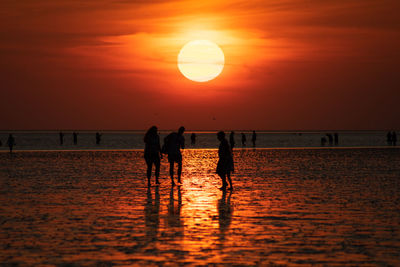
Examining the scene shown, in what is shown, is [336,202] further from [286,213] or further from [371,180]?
[371,180]

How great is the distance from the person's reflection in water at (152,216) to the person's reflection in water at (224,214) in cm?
113

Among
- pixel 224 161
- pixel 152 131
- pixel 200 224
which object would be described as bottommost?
pixel 200 224

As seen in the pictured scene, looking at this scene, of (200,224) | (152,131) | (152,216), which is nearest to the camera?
(200,224)

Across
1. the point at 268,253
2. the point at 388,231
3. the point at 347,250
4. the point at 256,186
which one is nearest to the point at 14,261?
the point at 268,253

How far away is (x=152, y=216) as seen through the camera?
12445 millimetres

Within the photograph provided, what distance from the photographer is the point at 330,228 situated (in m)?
10.7

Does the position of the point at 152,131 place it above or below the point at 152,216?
above

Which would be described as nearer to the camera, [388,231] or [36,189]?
[388,231]

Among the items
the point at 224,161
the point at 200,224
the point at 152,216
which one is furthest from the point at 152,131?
the point at 200,224

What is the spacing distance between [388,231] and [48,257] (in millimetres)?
5708

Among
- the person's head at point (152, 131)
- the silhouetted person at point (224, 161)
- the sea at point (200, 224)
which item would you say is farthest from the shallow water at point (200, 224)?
the person's head at point (152, 131)

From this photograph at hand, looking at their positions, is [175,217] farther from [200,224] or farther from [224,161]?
[224,161]

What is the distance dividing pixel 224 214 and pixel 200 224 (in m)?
1.49

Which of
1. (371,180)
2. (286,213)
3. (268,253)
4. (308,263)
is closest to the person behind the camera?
(308,263)
